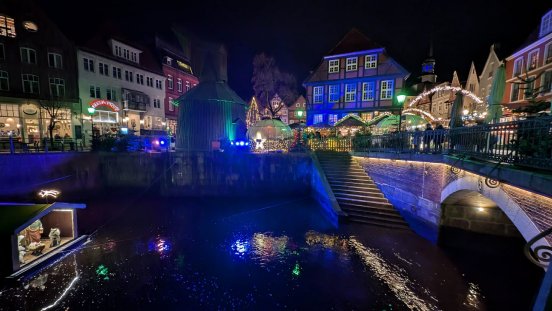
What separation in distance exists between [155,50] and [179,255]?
116 ft

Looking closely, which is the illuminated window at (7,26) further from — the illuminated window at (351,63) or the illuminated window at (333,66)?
the illuminated window at (351,63)

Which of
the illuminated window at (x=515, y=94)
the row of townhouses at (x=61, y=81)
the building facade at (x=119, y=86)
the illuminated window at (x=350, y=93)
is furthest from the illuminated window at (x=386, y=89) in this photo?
the building facade at (x=119, y=86)

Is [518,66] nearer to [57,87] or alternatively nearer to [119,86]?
[119,86]

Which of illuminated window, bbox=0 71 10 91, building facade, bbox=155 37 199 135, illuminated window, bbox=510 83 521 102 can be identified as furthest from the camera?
building facade, bbox=155 37 199 135

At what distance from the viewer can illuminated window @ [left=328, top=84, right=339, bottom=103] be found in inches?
1107

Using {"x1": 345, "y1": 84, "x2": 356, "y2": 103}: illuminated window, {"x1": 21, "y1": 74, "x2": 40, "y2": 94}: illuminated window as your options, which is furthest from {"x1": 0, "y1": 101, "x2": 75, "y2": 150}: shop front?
{"x1": 345, "y1": 84, "x2": 356, "y2": 103}: illuminated window

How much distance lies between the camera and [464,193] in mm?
8289

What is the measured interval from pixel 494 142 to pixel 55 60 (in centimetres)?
3579

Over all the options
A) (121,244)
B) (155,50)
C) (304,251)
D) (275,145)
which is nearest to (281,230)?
(304,251)

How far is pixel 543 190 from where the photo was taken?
438 cm

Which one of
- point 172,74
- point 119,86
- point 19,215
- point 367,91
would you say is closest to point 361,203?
point 19,215

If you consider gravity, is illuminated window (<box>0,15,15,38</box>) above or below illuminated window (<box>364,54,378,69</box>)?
above

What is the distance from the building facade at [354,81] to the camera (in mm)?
25703

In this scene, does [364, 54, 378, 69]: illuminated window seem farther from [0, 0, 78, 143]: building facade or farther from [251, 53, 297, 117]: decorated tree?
[0, 0, 78, 143]: building facade
